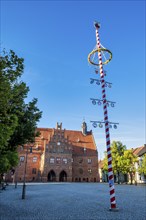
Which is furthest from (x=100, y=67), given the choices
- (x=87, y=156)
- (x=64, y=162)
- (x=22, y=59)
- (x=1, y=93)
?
(x=87, y=156)

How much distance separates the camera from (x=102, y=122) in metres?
14.1

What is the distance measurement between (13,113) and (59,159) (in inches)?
2289

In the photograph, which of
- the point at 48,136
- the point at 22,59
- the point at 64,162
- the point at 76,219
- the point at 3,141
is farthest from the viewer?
the point at 48,136

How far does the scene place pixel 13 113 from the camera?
42.8 feet

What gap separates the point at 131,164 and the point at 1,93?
169ft

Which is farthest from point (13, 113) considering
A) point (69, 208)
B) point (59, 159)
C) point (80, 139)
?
point (80, 139)

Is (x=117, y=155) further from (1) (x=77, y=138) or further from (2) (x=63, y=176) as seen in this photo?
(1) (x=77, y=138)

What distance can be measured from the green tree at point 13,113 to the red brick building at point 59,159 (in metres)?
49.4

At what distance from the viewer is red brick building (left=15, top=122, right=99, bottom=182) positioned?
66.8 m

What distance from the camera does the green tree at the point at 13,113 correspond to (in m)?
7.21

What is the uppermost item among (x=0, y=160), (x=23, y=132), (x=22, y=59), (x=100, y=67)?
(x=100, y=67)

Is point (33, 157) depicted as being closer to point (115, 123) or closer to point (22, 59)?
point (115, 123)

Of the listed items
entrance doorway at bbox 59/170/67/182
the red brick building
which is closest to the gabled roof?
the red brick building

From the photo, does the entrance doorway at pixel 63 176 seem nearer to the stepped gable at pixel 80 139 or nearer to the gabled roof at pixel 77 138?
the gabled roof at pixel 77 138
